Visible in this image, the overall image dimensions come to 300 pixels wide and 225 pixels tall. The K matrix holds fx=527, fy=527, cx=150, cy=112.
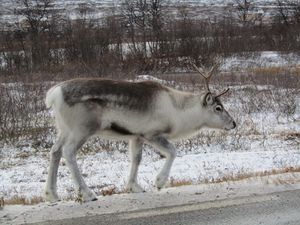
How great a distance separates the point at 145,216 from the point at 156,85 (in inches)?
88.9

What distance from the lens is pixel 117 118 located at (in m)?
7.00

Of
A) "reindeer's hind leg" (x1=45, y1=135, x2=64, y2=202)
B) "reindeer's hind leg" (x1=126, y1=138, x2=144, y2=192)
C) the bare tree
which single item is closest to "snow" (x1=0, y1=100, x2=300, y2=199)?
"reindeer's hind leg" (x1=126, y1=138, x2=144, y2=192)

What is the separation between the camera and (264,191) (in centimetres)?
668

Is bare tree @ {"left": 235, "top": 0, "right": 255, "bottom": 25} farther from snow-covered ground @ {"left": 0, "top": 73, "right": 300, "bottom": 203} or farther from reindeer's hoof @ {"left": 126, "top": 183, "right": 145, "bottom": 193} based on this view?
reindeer's hoof @ {"left": 126, "top": 183, "right": 145, "bottom": 193}

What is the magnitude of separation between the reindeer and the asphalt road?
0.85 m

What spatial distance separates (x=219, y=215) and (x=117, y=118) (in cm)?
199

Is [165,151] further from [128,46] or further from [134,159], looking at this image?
[128,46]

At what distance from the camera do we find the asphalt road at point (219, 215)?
5625 millimetres

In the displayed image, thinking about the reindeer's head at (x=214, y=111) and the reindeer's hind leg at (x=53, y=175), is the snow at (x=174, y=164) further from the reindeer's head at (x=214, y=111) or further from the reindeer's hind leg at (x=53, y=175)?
the reindeer's head at (x=214, y=111)

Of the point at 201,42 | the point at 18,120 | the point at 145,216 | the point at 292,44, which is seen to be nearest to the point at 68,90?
the point at 145,216

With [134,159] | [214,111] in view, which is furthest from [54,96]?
[214,111]

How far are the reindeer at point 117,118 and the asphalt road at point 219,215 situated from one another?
848 mm

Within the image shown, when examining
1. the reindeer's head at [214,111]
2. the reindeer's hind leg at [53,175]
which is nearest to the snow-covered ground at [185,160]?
the reindeer's hind leg at [53,175]

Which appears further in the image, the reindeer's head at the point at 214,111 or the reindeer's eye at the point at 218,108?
the reindeer's eye at the point at 218,108
